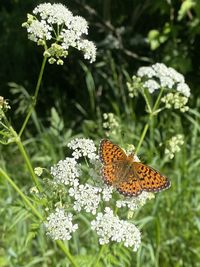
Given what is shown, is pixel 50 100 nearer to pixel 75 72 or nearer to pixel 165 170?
pixel 75 72

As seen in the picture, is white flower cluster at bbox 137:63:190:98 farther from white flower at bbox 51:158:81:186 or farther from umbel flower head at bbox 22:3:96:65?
white flower at bbox 51:158:81:186

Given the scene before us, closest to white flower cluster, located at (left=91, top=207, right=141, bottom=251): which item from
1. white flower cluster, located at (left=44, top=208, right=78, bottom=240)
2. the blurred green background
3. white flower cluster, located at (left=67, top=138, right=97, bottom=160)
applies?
white flower cluster, located at (left=44, top=208, right=78, bottom=240)

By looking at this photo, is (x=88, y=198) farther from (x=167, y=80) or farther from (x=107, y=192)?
(x=167, y=80)

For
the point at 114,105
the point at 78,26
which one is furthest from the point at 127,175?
the point at 114,105

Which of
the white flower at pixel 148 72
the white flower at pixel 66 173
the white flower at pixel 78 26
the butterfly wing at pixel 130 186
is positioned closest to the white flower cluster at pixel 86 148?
the white flower at pixel 66 173

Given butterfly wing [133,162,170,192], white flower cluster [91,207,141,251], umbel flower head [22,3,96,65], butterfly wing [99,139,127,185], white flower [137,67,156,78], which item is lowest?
white flower cluster [91,207,141,251]
